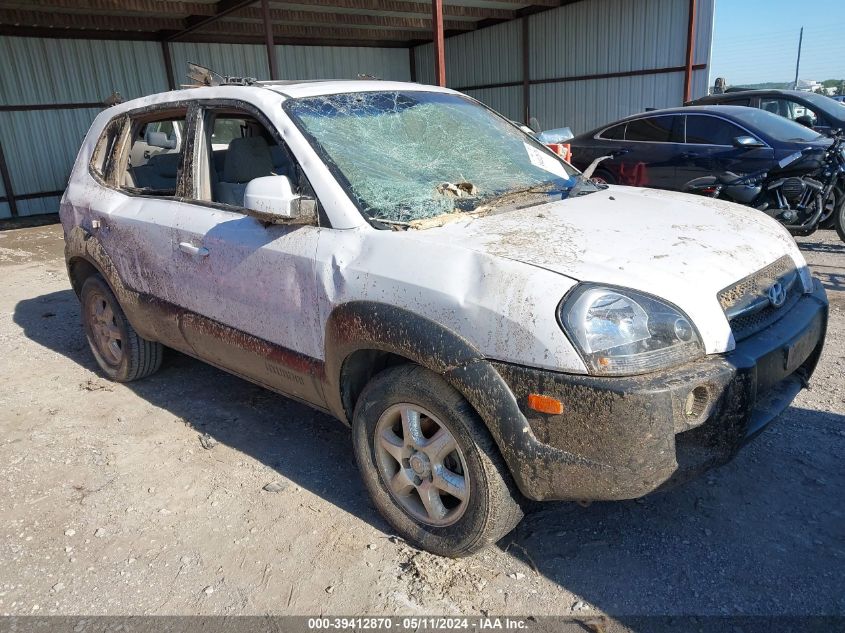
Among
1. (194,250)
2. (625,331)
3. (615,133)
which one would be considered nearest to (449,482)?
(625,331)

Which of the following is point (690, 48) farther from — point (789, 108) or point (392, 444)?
point (392, 444)

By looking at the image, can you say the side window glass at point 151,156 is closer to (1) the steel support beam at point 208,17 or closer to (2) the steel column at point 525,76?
(1) the steel support beam at point 208,17

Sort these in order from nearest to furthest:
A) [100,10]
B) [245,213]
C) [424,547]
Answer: [424,547] < [245,213] < [100,10]

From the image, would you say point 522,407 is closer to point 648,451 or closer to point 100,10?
point 648,451

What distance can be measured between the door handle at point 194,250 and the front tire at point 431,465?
4.04ft

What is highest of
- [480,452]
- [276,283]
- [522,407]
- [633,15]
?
[633,15]

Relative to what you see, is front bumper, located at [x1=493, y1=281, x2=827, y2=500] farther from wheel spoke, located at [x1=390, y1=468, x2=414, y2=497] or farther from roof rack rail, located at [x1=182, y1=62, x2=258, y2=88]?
roof rack rail, located at [x1=182, y1=62, x2=258, y2=88]

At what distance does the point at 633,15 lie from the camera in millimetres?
14703

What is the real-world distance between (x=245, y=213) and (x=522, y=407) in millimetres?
1739

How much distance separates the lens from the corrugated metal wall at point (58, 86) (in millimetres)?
13922

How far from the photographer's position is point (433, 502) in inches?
105

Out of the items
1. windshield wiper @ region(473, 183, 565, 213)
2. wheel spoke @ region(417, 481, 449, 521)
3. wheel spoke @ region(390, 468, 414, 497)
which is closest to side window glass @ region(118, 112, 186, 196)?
windshield wiper @ region(473, 183, 565, 213)

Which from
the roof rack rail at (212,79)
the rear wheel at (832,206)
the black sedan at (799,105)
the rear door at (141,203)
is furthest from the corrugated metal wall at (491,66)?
the roof rack rail at (212,79)

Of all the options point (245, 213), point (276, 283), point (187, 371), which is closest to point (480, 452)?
point (276, 283)
